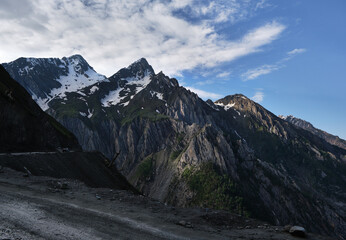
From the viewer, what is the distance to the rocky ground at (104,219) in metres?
13.4

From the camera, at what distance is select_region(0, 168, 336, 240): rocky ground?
527 inches

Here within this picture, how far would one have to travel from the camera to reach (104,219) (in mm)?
16359

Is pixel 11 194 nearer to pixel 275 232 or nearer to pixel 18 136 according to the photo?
pixel 275 232

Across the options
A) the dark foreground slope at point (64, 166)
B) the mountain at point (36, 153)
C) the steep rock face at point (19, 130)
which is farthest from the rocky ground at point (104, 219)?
the steep rock face at point (19, 130)

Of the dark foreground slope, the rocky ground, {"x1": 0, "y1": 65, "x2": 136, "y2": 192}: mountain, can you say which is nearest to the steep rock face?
{"x1": 0, "y1": 65, "x2": 136, "y2": 192}: mountain

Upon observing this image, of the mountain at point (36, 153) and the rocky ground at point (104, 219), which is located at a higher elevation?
the mountain at point (36, 153)

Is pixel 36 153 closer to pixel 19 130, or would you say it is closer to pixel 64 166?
pixel 64 166

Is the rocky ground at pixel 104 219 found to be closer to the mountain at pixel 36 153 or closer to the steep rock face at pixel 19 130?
the mountain at pixel 36 153

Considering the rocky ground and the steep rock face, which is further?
the steep rock face

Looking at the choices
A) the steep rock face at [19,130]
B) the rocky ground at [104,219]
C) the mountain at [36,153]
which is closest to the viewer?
the rocky ground at [104,219]

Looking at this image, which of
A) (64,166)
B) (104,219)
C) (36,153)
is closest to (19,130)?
(36,153)

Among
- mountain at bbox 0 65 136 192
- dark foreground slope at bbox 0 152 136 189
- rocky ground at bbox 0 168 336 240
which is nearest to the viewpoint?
rocky ground at bbox 0 168 336 240

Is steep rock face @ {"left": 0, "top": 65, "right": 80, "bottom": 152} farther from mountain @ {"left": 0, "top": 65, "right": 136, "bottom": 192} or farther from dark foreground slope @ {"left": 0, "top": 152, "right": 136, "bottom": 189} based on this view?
dark foreground slope @ {"left": 0, "top": 152, "right": 136, "bottom": 189}

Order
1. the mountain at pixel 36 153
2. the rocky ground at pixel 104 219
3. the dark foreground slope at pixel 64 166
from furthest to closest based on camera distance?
the mountain at pixel 36 153
the dark foreground slope at pixel 64 166
the rocky ground at pixel 104 219
